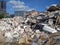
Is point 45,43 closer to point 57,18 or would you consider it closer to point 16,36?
point 16,36

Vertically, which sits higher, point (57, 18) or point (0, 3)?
point (57, 18)

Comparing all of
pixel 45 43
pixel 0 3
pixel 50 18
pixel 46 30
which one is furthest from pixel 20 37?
pixel 0 3

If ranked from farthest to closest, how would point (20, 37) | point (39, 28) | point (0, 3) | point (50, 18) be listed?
point (0, 3) → point (50, 18) → point (39, 28) → point (20, 37)

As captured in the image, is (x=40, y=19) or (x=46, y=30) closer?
(x=46, y=30)

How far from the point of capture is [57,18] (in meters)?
8.16

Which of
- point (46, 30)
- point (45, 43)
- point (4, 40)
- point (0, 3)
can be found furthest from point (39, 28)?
point (0, 3)

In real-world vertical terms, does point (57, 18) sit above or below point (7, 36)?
above

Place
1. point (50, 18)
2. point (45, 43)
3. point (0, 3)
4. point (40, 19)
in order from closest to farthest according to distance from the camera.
A: point (45, 43) < point (50, 18) < point (40, 19) < point (0, 3)

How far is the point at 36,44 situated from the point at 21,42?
0.72m

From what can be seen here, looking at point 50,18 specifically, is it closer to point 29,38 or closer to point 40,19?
point 40,19

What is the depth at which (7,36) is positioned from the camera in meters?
7.23

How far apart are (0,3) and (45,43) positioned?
27.5m

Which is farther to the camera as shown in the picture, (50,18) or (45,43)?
(50,18)

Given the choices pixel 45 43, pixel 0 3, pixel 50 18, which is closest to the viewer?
pixel 45 43
